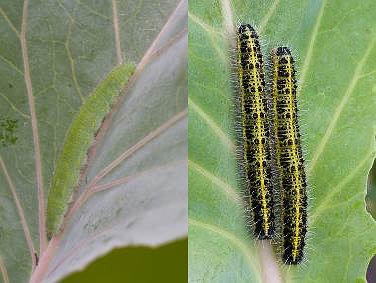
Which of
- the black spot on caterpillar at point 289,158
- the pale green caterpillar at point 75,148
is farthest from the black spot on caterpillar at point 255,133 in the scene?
the pale green caterpillar at point 75,148

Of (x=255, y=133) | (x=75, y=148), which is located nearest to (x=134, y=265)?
(x=75, y=148)

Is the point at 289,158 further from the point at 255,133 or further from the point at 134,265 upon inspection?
the point at 134,265

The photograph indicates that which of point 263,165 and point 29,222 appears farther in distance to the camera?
point 263,165

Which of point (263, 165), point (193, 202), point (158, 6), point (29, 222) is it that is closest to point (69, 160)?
point (29, 222)

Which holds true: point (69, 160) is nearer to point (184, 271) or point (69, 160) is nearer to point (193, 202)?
point (184, 271)

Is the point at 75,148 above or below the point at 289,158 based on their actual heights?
below
